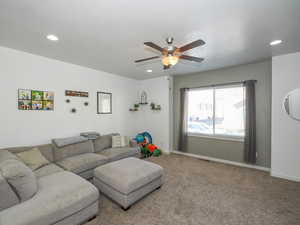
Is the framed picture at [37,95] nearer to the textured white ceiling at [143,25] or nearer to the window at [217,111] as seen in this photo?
the textured white ceiling at [143,25]

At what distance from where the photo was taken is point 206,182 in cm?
278

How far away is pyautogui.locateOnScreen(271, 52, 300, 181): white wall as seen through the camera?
9.19 feet

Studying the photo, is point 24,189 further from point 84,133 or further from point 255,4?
point 255,4

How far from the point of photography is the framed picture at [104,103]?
13.4 feet

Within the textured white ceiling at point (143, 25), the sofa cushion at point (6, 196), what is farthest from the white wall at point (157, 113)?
the sofa cushion at point (6, 196)

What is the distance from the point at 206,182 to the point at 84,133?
315 centimetres

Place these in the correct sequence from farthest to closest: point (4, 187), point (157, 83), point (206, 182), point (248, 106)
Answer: point (157, 83) → point (248, 106) → point (206, 182) → point (4, 187)

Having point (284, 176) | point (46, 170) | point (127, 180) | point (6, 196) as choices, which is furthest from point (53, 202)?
point (284, 176)

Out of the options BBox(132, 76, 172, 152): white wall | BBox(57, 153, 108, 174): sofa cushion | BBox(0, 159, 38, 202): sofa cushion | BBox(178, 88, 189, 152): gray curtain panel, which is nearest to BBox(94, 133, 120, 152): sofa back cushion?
BBox(57, 153, 108, 174): sofa cushion

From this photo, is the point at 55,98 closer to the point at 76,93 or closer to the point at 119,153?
the point at 76,93

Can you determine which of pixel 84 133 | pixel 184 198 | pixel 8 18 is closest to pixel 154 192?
pixel 184 198

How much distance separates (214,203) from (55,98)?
12.7 feet

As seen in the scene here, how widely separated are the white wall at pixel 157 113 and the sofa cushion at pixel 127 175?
88.8 inches

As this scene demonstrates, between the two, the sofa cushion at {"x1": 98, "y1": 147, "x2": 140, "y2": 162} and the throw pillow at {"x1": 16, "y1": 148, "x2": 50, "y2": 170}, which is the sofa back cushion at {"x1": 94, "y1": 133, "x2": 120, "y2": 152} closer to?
the sofa cushion at {"x1": 98, "y1": 147, "x2": 140, "y2": 162}
